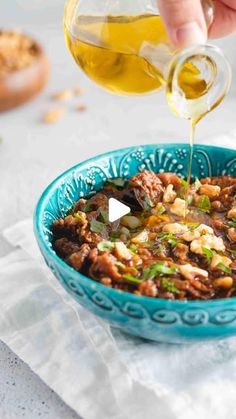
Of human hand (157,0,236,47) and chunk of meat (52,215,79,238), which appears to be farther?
chunk of meat (52,215,79,238)

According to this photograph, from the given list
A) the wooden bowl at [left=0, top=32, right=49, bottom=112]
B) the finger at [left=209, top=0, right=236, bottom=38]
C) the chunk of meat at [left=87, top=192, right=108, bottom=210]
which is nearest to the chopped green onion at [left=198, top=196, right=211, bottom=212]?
the chunk of meat at [left=87, top=192, right=108, bottom=210]

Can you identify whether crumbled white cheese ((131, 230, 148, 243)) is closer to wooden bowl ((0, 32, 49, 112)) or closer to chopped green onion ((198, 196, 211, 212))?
chopped green onion ((198, 196, 211, 212))

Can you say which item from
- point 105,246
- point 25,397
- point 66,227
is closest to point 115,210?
point 66,227

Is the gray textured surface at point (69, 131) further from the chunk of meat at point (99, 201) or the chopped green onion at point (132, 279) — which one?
the chopped green onion at point (132, 279)

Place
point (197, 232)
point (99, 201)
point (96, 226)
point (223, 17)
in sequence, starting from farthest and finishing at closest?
1. point (223, 17)
2. point (99, 201)
3. point (96, 226)
4. point (197, 232)

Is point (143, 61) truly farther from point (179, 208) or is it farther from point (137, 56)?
point (179, 208)

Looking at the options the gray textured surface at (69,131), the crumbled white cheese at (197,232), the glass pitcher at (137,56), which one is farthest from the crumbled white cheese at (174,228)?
the gray textured surface at (69,131)
